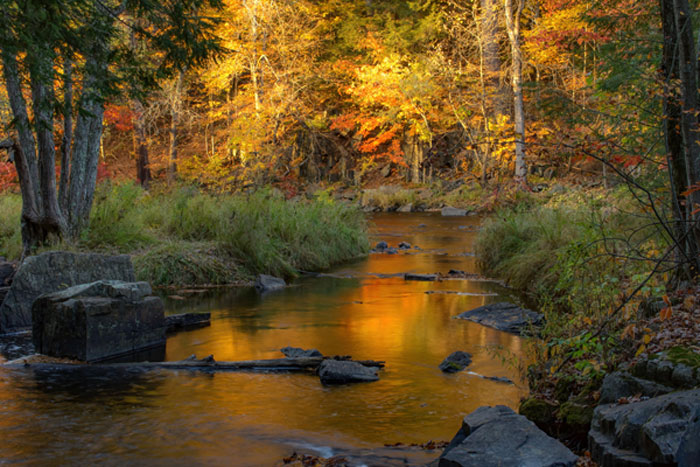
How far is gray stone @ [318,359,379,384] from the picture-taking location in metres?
6.27

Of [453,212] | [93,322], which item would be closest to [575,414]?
[93,322]

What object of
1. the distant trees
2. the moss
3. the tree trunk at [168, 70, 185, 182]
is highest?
the tree trunk at [168, 70, 185, 182]

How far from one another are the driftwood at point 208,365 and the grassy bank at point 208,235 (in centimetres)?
469

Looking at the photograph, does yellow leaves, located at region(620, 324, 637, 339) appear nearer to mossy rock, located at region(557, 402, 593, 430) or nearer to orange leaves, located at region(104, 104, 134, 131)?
mossy rock, located at region(557, 402, 593, 430)

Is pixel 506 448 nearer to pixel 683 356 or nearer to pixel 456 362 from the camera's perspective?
pixel 683 356

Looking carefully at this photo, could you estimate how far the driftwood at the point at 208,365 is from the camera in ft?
22.0

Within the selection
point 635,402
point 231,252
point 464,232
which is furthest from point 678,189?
point 464,232

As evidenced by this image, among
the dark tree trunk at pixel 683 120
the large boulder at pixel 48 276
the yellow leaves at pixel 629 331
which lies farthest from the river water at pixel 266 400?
the dark tree trunk at pixel 683 120

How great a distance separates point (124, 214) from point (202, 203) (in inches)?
67.9

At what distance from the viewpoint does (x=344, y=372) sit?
634 cm

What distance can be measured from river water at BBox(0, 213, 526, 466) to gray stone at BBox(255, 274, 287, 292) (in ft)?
6.64

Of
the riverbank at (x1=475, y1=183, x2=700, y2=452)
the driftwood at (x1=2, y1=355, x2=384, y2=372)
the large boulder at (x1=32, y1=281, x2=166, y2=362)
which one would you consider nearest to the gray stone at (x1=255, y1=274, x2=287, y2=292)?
the large boulder at (x1=32, y1=281, x2=166, y2=362)

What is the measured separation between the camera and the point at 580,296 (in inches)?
260

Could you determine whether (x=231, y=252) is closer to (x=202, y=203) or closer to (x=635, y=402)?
(x=202, y=203)
